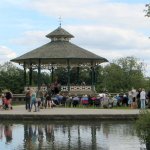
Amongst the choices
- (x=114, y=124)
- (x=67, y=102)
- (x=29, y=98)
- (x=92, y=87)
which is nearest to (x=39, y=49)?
(x=92, y=87)

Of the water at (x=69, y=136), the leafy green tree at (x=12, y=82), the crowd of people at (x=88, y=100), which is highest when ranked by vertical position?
the leafy green tree at (x=12, y=82)

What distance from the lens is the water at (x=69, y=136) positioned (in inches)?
731

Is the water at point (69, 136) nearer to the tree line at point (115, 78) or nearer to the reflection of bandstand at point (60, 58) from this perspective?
the reflection of bandstand at point (60, 58)

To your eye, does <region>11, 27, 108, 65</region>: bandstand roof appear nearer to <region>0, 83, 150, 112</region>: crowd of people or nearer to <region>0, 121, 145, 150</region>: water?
<region>0, 83, 150, 112</region>: crowd of people

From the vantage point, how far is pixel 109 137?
842 inches

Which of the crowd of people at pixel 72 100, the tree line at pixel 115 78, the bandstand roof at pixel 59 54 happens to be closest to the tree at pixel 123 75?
the tree line at pixel 115 78

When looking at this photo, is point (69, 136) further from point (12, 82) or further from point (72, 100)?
point (12, 82)

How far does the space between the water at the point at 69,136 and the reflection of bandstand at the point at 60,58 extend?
22.1 metres

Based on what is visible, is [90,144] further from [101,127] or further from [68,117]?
[68,117]

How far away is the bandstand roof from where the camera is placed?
50.5m

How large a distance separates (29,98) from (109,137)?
15.1 meters

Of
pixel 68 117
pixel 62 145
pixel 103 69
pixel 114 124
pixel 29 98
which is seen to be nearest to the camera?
pixel 62 145

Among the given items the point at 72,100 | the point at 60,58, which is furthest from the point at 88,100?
the point at 60,58

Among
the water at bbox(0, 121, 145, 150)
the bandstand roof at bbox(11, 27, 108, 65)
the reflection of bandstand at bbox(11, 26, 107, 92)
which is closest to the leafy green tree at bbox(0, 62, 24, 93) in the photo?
the bandstand roof at bbox(11, 27, 108, 65)
